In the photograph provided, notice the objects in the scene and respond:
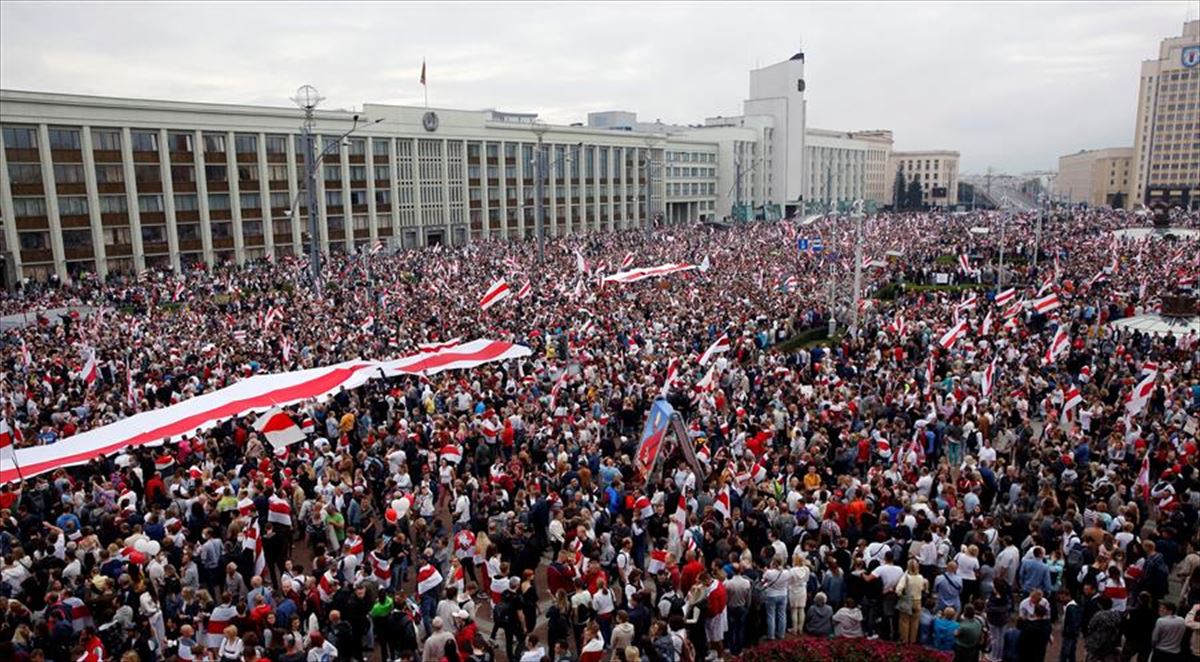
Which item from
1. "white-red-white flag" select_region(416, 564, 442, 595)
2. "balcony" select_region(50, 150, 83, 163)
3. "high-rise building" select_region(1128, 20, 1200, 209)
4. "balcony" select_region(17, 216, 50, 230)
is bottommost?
"white-red-white flag" select_region(416, 564, 442, 595)

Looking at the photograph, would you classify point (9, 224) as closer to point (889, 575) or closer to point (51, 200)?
point (51, 200)

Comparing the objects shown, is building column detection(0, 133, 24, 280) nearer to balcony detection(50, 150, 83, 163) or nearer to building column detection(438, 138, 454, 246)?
balcony detection(50, 150, 83, 163)

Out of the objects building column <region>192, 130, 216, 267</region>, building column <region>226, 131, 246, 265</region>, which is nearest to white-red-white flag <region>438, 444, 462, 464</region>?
building column <region>192, 130, 216, 267</region>

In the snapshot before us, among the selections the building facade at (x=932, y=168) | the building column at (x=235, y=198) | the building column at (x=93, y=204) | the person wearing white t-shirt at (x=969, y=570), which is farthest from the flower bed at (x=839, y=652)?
the building facade at (x=932, y=168)

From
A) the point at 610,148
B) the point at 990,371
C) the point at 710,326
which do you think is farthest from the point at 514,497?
the point at 610,148

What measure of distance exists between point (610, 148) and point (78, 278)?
53614 mm

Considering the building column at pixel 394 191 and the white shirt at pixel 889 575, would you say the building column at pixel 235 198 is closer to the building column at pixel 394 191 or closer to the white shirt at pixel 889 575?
the building column at pixel 394 191

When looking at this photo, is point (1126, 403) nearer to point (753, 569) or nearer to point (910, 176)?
point (753, 569)

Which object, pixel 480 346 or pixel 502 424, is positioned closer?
pixel 502 424

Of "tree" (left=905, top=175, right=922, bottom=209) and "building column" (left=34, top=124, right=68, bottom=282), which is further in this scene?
"tree" (left=905, top=175, right=922, bottom=209)

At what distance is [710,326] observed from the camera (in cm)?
2539

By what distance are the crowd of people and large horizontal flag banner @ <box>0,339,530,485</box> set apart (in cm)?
33

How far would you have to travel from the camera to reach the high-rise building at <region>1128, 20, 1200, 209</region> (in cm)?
14788

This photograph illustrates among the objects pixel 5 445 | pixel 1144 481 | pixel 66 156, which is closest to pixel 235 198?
pixel 66 156
